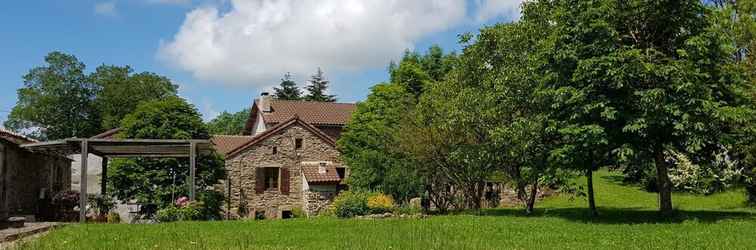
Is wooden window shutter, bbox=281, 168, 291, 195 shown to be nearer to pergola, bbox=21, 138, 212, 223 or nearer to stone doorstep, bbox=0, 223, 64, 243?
pergola, bbox=21, 138, 212, 223

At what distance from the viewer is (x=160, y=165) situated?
1064 inches

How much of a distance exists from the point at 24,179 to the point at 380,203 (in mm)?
12398

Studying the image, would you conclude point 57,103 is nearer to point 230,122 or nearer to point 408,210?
point 230,122

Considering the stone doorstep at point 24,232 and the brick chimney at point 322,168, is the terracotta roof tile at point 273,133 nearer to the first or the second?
the brick chimney at point 322,168

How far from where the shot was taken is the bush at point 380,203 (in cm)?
2346

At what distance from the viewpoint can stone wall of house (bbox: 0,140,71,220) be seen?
2009 centimetres

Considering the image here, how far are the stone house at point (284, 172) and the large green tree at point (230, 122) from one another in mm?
67930

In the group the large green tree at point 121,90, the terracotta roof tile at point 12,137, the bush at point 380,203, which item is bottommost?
the bush at point 380,203

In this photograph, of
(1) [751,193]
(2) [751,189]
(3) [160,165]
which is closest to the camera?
(2) [751,189]

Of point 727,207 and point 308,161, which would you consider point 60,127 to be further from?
point 727,207

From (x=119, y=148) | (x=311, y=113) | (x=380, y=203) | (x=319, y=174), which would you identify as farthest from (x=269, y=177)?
(x=311, y=113)

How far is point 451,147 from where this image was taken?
24.8 meters

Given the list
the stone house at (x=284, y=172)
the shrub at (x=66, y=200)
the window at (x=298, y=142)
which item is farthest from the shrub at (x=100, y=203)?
the window at (x=298, y=142)

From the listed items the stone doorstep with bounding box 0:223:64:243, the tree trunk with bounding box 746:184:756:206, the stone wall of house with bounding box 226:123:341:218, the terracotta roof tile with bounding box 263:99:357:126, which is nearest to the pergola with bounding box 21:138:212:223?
the stone doorstep with bounding box 0:223:64:243
